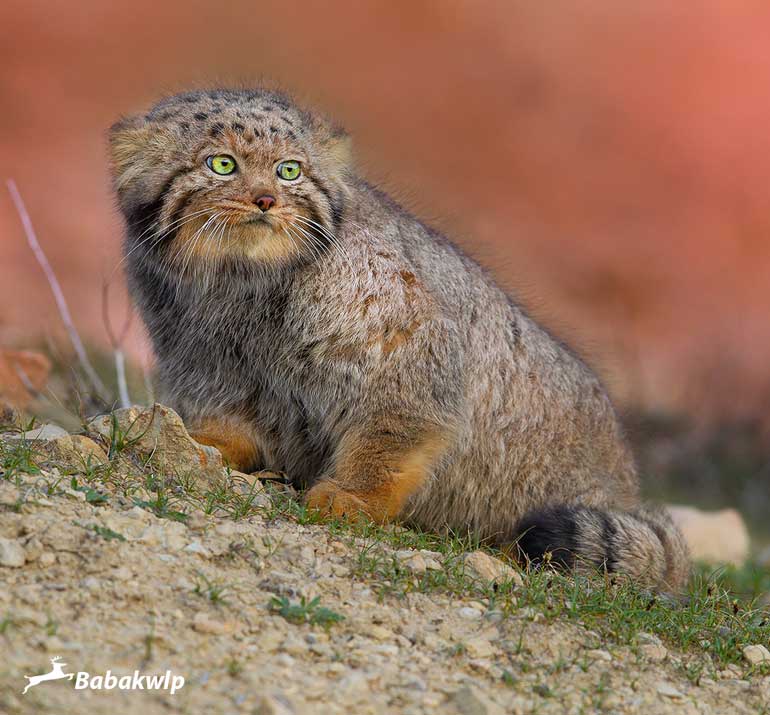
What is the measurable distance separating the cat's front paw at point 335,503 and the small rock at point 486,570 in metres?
0.62

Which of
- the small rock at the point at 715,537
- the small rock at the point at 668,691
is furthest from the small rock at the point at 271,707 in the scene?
the small rock at the point at 715,537

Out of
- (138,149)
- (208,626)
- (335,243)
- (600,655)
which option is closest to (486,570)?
(600,655)

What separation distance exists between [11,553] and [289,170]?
2421 mm

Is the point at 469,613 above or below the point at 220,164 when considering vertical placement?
below

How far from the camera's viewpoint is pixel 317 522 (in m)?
5.26

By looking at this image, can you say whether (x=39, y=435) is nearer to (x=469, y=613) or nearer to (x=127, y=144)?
(x=127, y=144)

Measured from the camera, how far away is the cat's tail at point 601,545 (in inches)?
230

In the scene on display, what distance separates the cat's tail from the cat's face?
194cm

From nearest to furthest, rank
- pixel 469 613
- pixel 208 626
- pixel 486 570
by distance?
pixel 208 626 < pixel 469 613 < pixel 486 570

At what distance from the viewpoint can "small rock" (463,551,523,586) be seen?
5043 mm

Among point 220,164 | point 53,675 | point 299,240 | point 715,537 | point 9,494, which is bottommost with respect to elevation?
point 715,537

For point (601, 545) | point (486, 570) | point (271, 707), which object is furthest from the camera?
point (601, 545)

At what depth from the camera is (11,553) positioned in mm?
4129

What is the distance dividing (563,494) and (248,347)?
2.13 m
